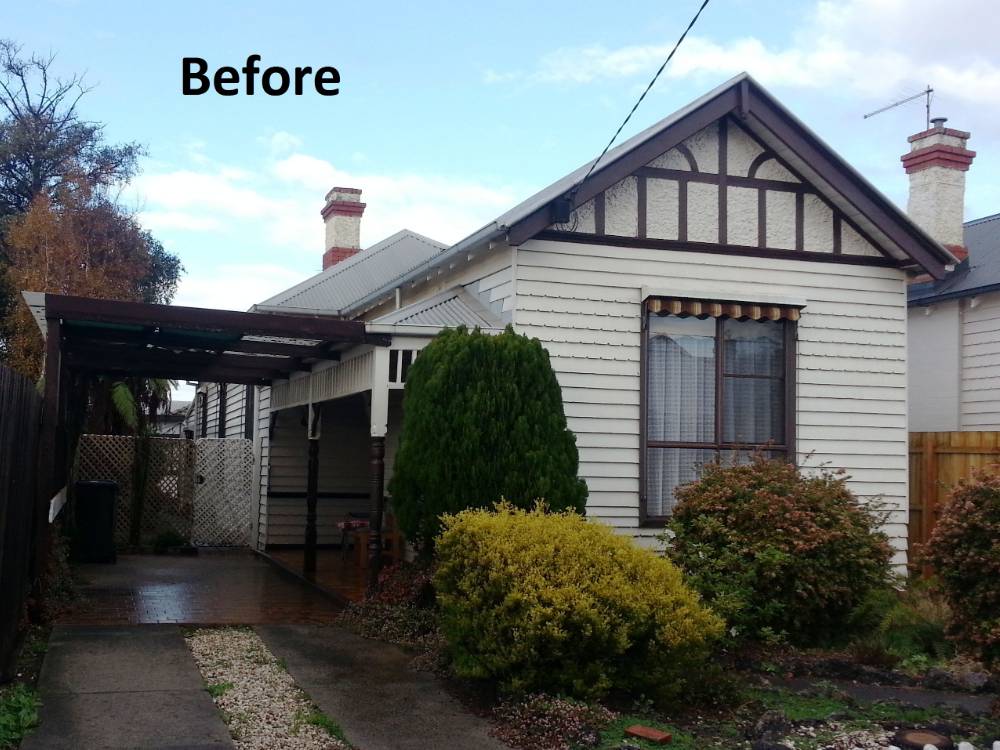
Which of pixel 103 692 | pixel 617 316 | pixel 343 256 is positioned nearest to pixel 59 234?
pixel 343 256

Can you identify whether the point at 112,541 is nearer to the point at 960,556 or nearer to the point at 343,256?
the point at 343,256

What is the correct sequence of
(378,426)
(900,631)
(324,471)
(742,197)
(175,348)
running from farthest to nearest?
1. (324,471)
2. (175,348)
3. (742,197)
4. (378,426)
5. (900,631)

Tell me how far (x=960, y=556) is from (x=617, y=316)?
5113 mm

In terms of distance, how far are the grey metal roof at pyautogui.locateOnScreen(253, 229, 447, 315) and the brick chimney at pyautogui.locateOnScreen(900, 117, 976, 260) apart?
7.33 metres

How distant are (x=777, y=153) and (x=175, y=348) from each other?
24.2ft

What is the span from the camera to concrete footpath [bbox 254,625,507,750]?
6.61m

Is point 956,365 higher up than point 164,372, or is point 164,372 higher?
point 956,365

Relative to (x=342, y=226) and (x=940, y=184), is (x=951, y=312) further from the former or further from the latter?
(x=342, y=226)

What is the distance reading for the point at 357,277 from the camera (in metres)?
19.3

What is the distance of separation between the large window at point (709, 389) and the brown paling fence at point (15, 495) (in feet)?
19.3

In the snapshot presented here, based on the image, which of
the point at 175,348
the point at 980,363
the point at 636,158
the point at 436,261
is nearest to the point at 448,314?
the point at 436,261

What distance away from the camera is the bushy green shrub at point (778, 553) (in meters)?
9.09

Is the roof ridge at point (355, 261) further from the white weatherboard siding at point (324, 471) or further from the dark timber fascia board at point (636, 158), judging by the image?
the dark timber fascia board at point (636, 158)

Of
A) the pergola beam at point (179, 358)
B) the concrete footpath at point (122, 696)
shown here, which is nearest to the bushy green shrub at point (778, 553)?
the concrete footpath at point (122, 696)
